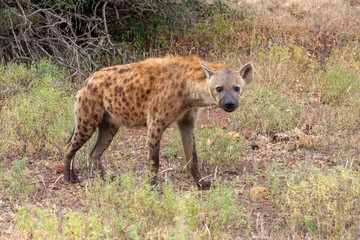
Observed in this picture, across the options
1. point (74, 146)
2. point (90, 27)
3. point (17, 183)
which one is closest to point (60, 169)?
point (74, 146)

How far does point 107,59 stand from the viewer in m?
7.66

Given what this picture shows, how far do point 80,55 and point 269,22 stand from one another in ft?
13.6

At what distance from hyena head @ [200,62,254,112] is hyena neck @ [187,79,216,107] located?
0.05 m

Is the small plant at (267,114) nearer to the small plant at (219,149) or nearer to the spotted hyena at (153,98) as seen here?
the small plant at (219,149)

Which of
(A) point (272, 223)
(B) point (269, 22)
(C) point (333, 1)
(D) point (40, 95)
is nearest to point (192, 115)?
(A) point (272, 223)

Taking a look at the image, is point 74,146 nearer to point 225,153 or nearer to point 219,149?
point 219,149

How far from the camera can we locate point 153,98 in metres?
4.41

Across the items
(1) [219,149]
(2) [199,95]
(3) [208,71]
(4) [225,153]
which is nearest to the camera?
(3) [208,71]

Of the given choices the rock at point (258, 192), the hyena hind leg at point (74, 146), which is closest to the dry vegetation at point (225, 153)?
the rock at point (258, 192)

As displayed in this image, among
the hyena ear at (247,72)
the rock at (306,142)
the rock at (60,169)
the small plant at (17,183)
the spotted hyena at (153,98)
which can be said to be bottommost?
the rock at (60,169)

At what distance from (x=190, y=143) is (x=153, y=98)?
56 cm

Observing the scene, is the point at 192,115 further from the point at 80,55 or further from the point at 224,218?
the point at 80,55

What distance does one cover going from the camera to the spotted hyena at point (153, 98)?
4191mm

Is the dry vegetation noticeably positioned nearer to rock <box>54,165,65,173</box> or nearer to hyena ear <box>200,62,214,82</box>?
rock <box>54,165,65,173</box>
